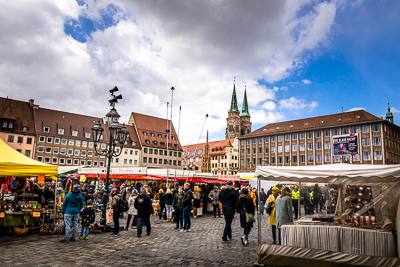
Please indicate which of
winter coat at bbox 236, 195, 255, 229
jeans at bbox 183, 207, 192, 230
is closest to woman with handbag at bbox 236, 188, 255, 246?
winter coat at bbox 236, 195, 255, 229

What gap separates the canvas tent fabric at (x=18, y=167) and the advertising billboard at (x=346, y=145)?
111 feet

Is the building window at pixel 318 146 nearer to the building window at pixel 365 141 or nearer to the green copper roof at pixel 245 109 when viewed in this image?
the building window at pixel 365 141

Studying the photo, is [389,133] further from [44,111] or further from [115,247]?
[44,111]

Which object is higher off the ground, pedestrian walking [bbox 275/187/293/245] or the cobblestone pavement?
pedestrian walking [bbox 275/187/293/245]

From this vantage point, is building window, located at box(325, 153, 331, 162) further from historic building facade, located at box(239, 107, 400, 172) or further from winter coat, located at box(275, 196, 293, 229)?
winter coat, located at box(275, 196, 293, 229)

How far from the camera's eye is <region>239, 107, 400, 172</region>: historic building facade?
186 feet

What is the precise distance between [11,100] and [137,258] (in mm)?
59835

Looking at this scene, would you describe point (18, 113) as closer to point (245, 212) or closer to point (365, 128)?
point (245, 212)

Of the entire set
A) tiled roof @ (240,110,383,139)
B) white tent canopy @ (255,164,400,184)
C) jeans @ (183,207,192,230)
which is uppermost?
tiled roof @ (240,110,383,139)

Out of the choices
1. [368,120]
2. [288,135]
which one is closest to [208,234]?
[368,120]

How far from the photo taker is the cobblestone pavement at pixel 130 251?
23.3 ft

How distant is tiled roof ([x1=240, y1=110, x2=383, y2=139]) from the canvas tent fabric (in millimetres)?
61059

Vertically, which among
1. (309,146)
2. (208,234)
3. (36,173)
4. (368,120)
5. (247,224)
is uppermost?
(368,120)

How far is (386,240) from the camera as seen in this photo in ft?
20.1
